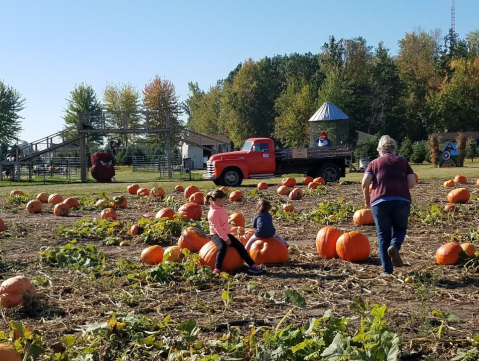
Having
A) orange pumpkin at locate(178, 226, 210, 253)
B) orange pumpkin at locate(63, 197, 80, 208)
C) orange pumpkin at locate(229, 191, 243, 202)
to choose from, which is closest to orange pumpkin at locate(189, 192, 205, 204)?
orange pumpkin at locate(229, 191, 243, 202)

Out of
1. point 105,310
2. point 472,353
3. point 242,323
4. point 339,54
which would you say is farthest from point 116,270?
point 339,54

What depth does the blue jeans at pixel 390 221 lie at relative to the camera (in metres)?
5.82

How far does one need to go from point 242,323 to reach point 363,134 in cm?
6315

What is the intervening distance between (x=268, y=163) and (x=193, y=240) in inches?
598

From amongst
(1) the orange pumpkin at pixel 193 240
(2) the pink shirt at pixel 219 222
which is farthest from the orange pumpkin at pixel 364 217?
(2) the pink shirt at pixel 219 222

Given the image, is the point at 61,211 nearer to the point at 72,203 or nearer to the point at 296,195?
the point at 72,203

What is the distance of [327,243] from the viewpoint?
6727 millimetres

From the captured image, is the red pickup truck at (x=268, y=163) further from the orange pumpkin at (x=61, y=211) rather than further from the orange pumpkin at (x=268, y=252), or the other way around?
the orange pumpkin at (x=268, y=252)

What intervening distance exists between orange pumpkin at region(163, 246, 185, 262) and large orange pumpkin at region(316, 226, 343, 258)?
5.64ft

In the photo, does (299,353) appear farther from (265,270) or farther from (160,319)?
(265,270)

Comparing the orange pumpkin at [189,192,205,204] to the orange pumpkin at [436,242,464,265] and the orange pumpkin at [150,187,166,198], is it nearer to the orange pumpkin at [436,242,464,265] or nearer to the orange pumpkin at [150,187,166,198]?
the orange pumpkin at [150,187,166,198]

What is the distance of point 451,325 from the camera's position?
3.93 metres

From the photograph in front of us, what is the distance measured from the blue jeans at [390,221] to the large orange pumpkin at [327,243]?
934mm

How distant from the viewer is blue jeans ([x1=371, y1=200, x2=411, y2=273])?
582cm
